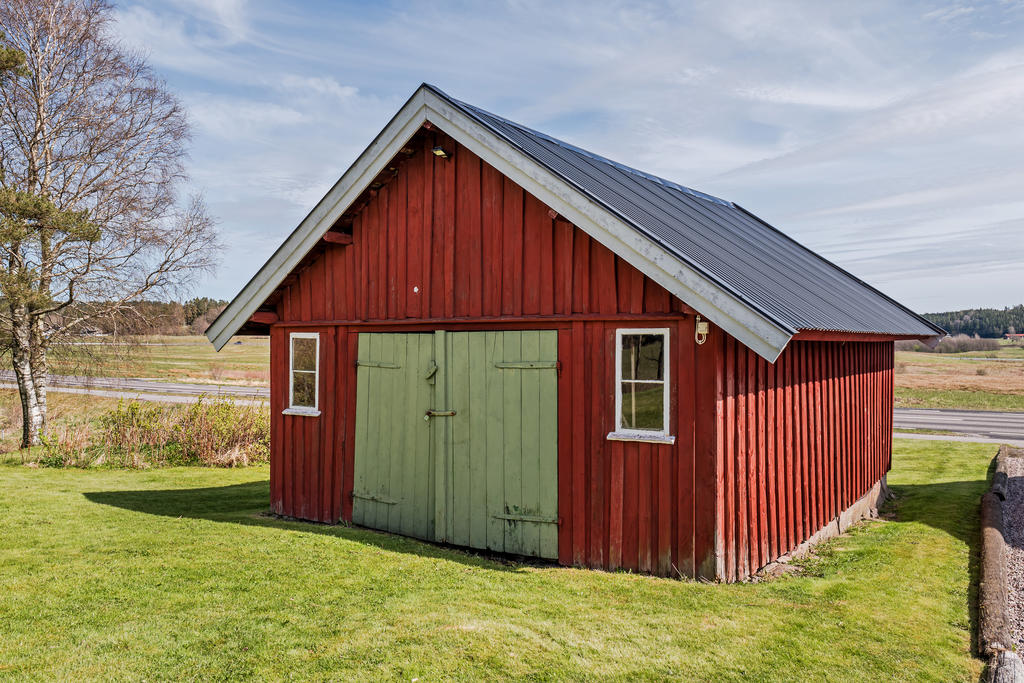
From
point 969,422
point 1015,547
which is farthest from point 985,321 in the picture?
point 1015,547

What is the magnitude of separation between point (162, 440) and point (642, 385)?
13.8 metres

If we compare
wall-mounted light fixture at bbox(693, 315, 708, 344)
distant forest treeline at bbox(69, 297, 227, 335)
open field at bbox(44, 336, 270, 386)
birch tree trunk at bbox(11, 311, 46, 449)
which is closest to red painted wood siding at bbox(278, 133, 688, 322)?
wall-mounted light fixture at bbox(693, 315, 708, 344)

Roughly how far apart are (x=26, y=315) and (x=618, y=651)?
63.8 ft

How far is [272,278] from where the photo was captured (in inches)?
390

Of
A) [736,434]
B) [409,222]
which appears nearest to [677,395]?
[736,434]

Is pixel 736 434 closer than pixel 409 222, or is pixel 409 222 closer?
pixel 736 434

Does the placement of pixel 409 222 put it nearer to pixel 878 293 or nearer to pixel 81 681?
pixel 81 681

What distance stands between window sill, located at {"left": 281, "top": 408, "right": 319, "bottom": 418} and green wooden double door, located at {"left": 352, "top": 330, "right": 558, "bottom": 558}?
83 cm

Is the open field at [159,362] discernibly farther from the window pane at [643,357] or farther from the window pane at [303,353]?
the window pane at [643,357]

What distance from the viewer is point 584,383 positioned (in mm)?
7969

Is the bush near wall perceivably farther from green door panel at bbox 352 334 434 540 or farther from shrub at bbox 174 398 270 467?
green door panel at bbox 352 334 434 540

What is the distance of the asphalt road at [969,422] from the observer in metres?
22.1

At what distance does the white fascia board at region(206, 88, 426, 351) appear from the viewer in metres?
8.65

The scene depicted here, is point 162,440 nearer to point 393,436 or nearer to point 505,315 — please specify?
point 393,436
